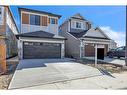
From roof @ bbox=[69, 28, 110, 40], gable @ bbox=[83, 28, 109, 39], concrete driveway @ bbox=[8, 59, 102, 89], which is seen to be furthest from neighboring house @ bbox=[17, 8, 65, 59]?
concrete driveway @ bbox=[8, 59, 102, 89]

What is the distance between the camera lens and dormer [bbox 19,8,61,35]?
55.1 ft

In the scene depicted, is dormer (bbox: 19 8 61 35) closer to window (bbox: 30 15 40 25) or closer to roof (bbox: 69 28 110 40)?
window (bbox: 30 15 40 25)

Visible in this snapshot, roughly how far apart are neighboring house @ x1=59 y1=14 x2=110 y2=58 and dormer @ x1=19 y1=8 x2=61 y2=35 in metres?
2.91

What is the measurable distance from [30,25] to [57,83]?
12.3 meters

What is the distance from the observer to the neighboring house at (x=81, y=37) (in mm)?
18672

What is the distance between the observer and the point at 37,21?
1762 cm

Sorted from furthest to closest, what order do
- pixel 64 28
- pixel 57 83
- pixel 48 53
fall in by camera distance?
pixel 64 28 < pixel 48 53 < pixel 57 83

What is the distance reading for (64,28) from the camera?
22516 millimetres

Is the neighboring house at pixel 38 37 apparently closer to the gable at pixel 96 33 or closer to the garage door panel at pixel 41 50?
the garage door panel at pixel 41 50

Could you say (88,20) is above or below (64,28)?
above

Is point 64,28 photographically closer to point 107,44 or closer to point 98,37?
point 98,37

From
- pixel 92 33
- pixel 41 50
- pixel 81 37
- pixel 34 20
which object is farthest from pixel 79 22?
pixel 41 50

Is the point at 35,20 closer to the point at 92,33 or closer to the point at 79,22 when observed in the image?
the point at 79,22
